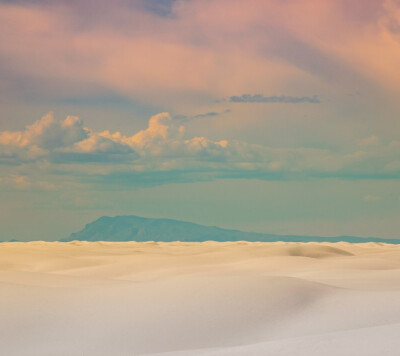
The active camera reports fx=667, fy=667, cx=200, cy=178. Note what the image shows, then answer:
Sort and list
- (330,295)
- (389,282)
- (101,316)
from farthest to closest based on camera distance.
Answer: (389,282), (330,295), (101,316)

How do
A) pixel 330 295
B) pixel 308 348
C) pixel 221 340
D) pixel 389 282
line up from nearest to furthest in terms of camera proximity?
pixel 308 348, pixel 221 340, pixel 330 295, pixel 389 282

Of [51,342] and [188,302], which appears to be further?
[188,302]

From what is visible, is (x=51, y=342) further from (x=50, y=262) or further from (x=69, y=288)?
(x=50, y=262)

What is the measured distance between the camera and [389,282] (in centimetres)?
1307

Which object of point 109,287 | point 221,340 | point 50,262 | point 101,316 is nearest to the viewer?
point 221,340

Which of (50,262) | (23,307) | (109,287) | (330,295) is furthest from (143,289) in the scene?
(50,262)

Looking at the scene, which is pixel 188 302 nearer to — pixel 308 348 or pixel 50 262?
pixel 308 348

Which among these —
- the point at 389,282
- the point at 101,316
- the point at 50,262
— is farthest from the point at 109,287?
the point at 50,262

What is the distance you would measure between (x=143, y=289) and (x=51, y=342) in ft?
7.44

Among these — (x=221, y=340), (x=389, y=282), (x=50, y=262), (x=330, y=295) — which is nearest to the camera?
(x=221, y=340)

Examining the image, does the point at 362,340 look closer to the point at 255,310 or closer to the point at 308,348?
the point at 308,348

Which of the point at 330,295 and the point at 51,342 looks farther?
the point at 330,295

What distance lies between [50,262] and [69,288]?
10.7 meters

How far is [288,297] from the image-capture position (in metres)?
10.1
